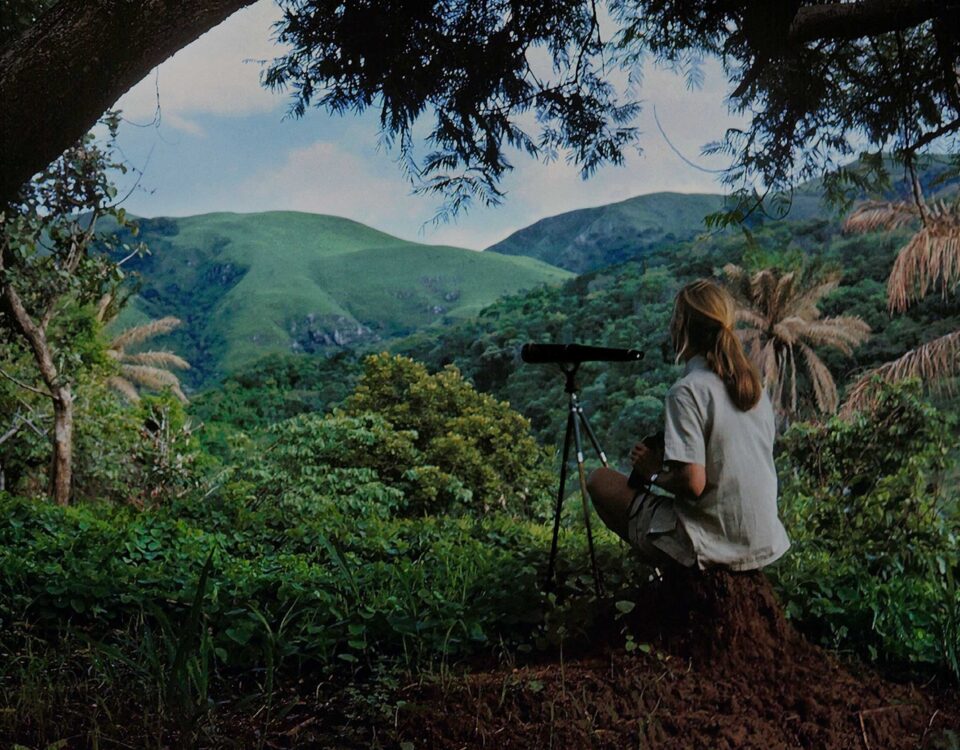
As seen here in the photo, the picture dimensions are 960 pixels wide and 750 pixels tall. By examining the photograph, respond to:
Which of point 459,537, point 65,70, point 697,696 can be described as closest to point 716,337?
→ point 697,696

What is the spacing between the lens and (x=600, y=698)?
6.85 ft

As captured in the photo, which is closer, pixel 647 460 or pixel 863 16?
pixel 647 460

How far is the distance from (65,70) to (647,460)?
6.32 ft

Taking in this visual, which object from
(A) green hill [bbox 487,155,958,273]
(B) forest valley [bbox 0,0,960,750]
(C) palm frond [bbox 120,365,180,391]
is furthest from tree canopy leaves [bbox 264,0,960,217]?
(A) green hill [bbox 487,155,958,273]

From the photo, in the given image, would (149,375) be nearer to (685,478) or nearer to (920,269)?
(920,269)

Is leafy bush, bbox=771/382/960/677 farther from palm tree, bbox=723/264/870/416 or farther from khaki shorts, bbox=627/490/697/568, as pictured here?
palm tree, bbox=723/264/870/416

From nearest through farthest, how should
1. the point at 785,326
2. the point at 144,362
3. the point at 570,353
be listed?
the point at 570,353 → the point at 785,326 → the point at 144,362

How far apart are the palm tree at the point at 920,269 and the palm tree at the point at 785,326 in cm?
506

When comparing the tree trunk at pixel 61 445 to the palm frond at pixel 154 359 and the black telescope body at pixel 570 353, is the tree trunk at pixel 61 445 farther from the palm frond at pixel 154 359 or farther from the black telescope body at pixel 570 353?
the palm frond at pixel 154 359

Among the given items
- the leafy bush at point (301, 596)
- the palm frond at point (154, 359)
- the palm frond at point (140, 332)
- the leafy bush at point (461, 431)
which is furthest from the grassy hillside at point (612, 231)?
the leafy bush at point (301, 596)

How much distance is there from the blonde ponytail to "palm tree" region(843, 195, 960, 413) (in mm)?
5384

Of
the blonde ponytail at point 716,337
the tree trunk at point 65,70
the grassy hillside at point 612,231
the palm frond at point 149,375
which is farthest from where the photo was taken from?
the grassy hillside at point 612,231

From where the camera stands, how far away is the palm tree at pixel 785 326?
19234mm

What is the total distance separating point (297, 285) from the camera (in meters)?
30.7
